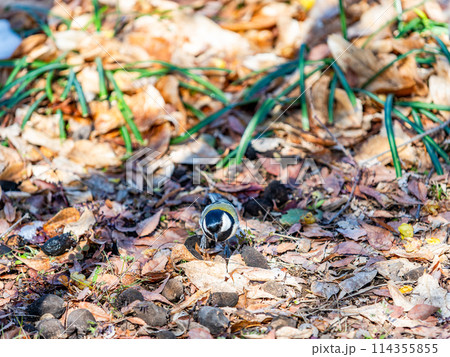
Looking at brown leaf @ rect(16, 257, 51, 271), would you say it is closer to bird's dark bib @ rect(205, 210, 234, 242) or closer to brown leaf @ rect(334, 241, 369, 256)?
bird's dark bib @ rect(205, 210, 234, 242)

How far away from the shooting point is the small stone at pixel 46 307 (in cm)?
177

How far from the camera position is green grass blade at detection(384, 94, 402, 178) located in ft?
8.38

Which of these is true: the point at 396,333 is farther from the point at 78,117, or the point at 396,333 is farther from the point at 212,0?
the point at 212,0

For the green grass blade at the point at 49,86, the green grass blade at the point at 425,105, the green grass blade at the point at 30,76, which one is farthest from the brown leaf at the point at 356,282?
the green grass blade at the point at 30,76

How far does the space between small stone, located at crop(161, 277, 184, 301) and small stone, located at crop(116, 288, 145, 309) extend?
10 cm

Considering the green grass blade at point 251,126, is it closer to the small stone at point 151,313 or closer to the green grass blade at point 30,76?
the small stone at point 151,313

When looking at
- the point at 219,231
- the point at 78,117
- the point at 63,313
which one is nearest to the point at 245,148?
the point at 219,231

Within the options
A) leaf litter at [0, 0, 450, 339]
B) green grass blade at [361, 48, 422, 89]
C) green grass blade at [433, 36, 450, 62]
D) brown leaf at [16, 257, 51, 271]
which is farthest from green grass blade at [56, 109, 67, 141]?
green grass blade at [433, 36, 450, 62]

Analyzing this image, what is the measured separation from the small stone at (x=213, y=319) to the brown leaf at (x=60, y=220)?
3.30 ft

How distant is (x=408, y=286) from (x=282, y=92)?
5.33 feet

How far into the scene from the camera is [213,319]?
1.69m

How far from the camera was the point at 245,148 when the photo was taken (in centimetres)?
282

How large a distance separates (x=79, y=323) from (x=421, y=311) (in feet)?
4.24

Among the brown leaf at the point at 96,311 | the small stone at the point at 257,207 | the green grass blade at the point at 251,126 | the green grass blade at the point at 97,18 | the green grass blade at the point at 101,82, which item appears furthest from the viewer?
the green grass blade at the point at 97,18
